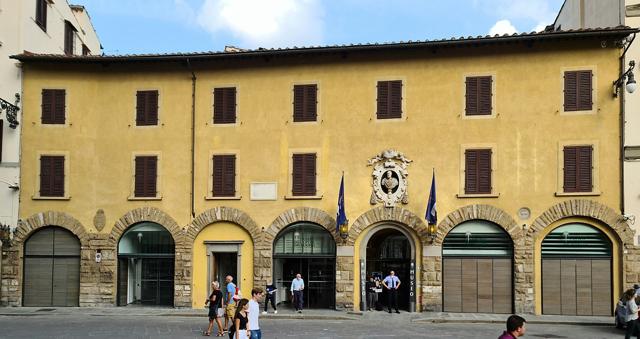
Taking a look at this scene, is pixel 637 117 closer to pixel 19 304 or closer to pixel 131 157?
pixel 131 157

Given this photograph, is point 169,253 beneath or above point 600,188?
beneath

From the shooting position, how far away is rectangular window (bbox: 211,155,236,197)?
29094 mm

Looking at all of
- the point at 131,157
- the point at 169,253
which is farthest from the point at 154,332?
the point at 131,157

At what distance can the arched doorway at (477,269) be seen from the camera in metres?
27.2

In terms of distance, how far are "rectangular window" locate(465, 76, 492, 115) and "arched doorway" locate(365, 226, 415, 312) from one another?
214 inches

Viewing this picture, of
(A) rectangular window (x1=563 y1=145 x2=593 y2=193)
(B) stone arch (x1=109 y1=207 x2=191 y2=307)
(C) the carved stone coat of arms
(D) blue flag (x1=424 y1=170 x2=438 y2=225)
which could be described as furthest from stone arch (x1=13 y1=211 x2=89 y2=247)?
(A) rectangular window (x1=563 y1=145 x2=593 y2=193)

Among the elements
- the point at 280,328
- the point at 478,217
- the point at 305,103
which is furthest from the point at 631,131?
the point at 280,328

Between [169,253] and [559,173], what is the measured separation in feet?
50.5

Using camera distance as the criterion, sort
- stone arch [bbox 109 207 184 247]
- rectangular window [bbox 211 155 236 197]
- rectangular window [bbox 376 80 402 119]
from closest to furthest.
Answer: rectangular window [bbox 376 80 402 119] → rectangular window [bbox 211 155 236 197] → stone arch [bbox 109 207 184 247]

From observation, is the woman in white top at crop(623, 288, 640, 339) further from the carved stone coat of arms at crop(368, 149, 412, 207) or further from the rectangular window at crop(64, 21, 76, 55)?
the rectangular window at crop(64, 21, 76, 55)

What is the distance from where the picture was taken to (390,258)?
95.8 feet

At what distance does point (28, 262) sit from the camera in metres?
29.7

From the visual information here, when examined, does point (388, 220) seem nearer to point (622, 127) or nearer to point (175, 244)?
point (175, 244)

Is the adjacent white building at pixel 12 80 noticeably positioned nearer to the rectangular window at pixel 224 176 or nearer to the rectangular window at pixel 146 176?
the rectangular window at pixel 146 176
